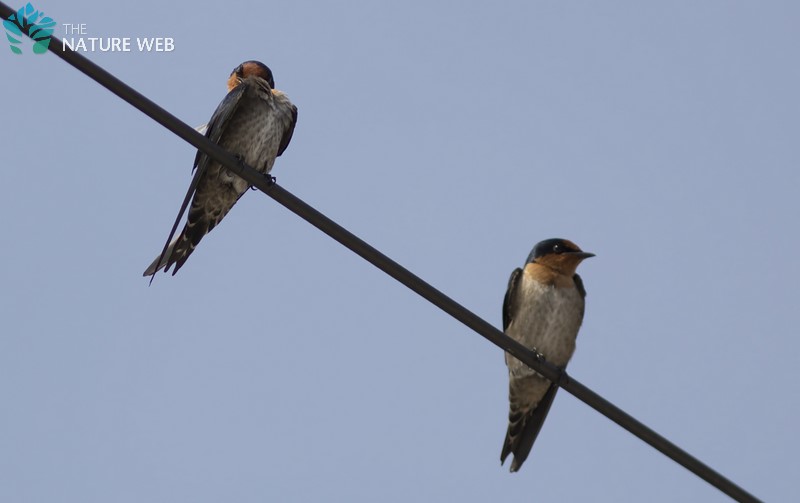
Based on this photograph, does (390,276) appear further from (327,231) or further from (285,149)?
(285,149)

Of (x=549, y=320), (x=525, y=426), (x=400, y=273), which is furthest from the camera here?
(x=525, y=426)

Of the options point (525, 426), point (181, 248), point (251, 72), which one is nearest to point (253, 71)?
point (251, 72)

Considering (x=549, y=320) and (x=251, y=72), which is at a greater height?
(x=251, y=72)

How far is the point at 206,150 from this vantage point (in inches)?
192

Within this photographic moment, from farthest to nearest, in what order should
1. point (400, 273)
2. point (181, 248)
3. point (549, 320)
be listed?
point (181, 248)
point (549, 320)
point (400, 273)

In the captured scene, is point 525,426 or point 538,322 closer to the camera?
point 538,322

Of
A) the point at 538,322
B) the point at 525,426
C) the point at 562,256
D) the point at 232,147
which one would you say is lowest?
the point at 525,426

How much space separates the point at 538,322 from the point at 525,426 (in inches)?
29.2

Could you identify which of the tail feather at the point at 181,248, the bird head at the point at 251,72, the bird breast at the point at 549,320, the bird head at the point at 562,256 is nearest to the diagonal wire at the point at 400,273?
the bird breast at the point at 549,320

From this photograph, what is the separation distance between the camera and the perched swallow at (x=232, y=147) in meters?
8.24

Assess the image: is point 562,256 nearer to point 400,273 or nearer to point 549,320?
point 549,320

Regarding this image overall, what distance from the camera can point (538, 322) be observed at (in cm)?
768

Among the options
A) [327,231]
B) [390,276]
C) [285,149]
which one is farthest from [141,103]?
[285,149]

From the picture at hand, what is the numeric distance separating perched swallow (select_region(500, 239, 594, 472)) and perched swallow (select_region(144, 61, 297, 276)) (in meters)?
2.00
